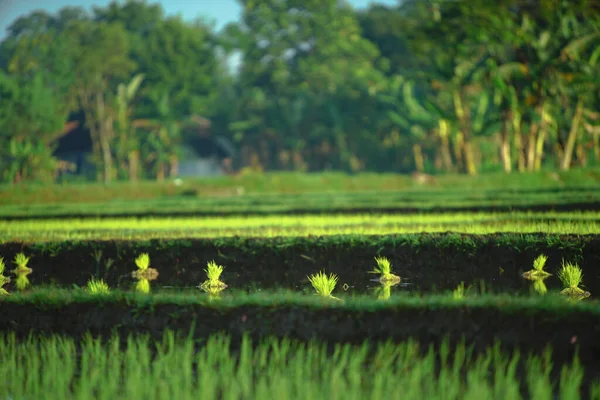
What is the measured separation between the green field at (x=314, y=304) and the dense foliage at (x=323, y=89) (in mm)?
13440

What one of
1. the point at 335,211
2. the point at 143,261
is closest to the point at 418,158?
the point at 335,211

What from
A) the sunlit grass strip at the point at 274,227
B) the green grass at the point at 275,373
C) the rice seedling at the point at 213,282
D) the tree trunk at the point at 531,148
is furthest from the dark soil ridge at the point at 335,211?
the tree trunk at the point at 531,148

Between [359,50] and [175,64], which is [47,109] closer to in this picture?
[175,64]

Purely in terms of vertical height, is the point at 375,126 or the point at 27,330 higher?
the point at 375,126

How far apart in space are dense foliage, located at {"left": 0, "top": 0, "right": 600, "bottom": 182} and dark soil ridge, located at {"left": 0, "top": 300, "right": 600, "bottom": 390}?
2243cm

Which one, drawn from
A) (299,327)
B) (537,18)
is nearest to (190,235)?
(299,327)

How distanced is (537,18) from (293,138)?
17.3m

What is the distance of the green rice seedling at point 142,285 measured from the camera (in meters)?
8.31

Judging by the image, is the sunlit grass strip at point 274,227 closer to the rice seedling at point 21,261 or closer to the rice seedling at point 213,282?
the rice seedling at point 21,261

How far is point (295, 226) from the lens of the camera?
1277 centimetres

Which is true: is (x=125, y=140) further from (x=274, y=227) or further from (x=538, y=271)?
(x=538, y=271)

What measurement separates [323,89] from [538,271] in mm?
36488

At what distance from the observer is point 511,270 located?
9.16 meters

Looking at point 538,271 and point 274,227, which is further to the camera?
point 274,227
